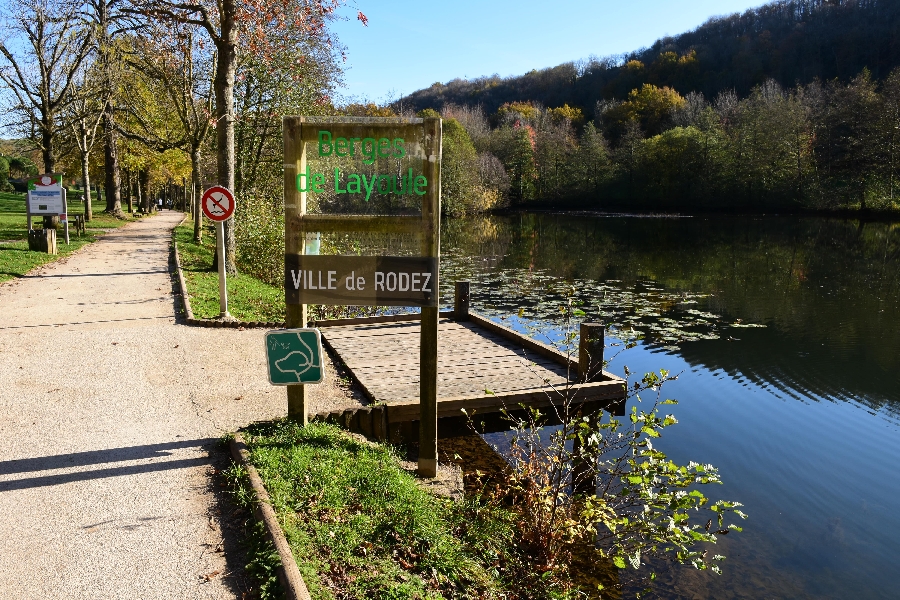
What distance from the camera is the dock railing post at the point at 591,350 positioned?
24.9 ft

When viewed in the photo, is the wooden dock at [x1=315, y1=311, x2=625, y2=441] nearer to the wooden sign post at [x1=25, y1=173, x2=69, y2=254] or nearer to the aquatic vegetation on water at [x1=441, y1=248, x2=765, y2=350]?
the aquatic vegetation on water at [x1=441, y1=248, x2=765, y2=350]

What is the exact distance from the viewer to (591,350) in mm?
7668

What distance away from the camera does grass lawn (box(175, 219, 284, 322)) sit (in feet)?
37.6

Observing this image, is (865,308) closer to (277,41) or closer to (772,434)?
(772,434)

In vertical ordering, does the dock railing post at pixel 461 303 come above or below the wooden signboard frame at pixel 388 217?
below

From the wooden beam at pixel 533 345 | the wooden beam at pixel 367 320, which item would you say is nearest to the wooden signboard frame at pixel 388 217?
the wooden beam at pixel 533 345

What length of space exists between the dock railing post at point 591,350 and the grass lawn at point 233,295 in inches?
225

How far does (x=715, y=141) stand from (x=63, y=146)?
5637 cm

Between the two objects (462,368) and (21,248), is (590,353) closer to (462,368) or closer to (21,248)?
(462,368)

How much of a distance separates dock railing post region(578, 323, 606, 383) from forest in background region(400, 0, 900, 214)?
186 ft

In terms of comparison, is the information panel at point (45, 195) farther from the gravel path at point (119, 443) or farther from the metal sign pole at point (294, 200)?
the metal sign pole at point (294, 200)

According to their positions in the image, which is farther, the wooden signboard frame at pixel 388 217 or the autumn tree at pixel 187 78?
the autumn tree at pixel 187 78

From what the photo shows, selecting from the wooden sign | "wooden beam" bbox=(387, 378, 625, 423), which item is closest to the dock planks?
"wooden beam" bbox=(387, 378, 625, 423)

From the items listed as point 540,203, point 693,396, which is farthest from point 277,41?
point 540,203
